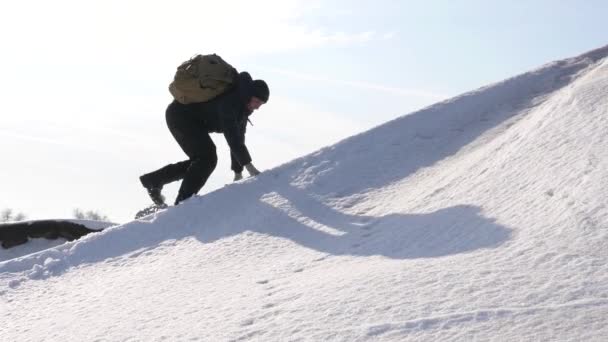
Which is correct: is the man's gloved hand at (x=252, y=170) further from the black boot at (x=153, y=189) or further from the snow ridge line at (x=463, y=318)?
the snow ridge line at (x=463, y=318)

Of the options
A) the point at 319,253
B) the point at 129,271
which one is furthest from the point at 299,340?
the point at 129,271

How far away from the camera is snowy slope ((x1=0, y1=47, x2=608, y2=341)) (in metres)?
3.45

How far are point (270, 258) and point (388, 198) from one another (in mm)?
1313

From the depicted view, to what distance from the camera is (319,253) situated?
5.18 metres

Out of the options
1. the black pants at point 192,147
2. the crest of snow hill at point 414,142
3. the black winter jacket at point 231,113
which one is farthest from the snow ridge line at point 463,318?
the black pants at point 192,147

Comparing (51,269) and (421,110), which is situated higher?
(421,110)

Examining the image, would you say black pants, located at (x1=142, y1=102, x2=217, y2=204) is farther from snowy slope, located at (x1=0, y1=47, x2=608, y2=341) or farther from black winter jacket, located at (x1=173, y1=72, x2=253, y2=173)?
snowy slope, located at (x1=0, y1=47, x2=608, y2=341)

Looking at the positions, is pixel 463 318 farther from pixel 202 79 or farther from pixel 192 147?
pixel 192 147

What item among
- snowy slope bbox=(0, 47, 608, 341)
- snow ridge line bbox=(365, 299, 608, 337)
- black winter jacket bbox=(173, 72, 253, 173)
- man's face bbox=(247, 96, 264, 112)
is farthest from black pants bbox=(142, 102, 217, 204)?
snow ridge line bbox=(365, 299, 608, 337)

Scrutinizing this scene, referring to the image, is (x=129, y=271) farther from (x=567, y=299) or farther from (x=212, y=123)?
(x=567, y=299)

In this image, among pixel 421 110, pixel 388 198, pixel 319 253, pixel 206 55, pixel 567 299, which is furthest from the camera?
pixel 421 110

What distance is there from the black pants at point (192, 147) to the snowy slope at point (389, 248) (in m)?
0.34

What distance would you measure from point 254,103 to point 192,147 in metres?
0.74

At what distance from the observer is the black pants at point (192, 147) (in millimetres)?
7359
